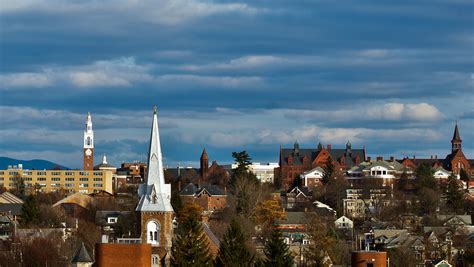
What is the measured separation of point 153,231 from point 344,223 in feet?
267

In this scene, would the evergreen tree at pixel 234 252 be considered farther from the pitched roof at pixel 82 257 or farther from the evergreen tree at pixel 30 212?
the evergreen tree at pixel 30 212

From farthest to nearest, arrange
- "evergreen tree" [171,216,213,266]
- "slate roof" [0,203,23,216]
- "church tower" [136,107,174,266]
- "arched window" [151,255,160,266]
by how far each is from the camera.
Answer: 1. "slate roof" [0,203,23,216]
2. "church tower" [136,107,174,266]
3. "arched window" [151,255,160,266]
4. "evergreen tree" [171,216,213,266]

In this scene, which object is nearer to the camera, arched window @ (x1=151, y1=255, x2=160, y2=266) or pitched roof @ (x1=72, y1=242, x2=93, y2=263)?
arched window @ (x1=151, y1=255, x2=160, y2=266)

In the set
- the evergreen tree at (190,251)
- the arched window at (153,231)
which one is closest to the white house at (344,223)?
the arched window at (153,231)

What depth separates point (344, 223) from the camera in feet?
636

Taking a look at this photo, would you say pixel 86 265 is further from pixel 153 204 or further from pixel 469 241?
pixel 469 241

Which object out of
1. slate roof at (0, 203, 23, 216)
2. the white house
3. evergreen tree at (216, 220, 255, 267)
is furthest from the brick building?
evergreen tree at (216, 220, 255, 267)

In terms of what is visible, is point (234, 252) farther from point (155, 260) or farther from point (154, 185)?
point (154, 185)

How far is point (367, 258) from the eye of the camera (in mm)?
102812

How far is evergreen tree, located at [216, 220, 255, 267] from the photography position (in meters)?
111

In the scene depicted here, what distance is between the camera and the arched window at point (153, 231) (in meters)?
115

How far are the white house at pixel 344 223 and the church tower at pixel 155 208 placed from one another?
240 feet

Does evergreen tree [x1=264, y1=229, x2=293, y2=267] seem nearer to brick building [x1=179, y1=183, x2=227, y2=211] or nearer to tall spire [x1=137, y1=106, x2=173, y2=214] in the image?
tall spire [x1=137, y1=106, x2=173, y2=214]

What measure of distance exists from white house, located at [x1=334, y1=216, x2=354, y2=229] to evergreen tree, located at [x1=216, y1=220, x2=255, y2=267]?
75689mm
